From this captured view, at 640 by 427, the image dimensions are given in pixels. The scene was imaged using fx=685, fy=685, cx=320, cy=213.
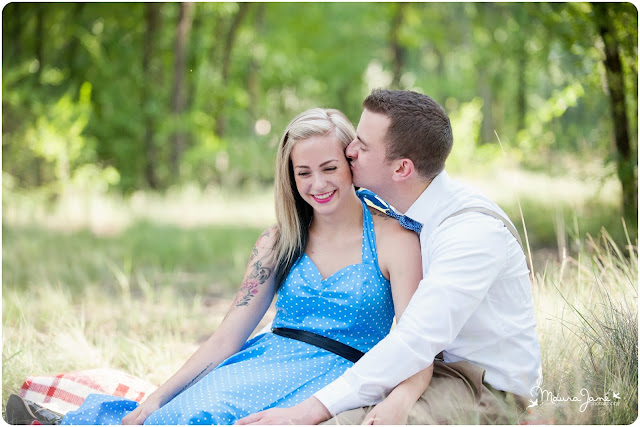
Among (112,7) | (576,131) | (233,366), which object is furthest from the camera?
(112,7)

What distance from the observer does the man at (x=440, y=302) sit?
246 cm

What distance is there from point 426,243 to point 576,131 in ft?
22.9

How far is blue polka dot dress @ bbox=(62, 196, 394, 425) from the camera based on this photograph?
2.77 metres

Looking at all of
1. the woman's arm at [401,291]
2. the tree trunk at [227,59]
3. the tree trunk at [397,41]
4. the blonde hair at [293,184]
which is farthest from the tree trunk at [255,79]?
the woman's arm at [401,291]

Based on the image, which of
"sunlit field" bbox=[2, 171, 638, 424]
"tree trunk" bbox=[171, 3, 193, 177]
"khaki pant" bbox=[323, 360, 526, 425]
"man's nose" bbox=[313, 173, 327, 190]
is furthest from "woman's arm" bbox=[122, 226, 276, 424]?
"tree trunk" bbox=[171, 3, 193, 177]

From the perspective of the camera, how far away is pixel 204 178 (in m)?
16.6

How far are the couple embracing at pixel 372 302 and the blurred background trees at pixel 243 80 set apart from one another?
3319mm

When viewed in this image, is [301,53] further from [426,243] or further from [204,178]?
[426,243]

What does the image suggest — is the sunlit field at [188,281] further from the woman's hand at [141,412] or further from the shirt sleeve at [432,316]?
the woman's hand at [141,412]

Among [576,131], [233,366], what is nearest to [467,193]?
[233,366]

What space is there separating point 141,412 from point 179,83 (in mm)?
12590

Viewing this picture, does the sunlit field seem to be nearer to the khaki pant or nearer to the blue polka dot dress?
the khaki pant

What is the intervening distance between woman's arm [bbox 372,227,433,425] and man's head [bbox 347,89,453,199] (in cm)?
27
